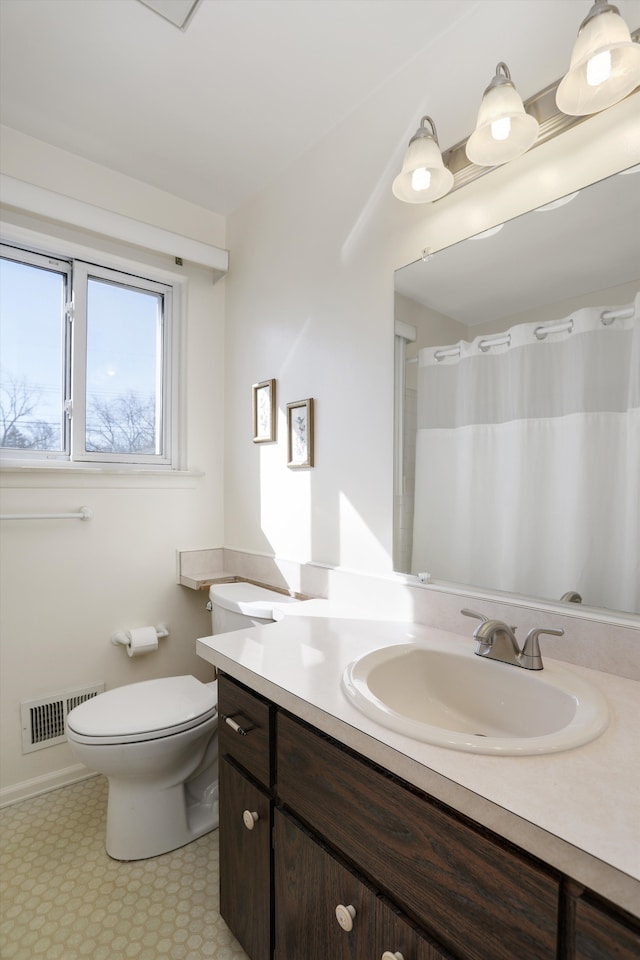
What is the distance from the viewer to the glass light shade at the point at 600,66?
2.91 feet

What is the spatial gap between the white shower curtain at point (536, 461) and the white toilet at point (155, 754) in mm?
725

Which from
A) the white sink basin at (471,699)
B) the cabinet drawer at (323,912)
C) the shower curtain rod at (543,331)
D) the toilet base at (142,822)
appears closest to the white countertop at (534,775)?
the white sink basin at (471,699)

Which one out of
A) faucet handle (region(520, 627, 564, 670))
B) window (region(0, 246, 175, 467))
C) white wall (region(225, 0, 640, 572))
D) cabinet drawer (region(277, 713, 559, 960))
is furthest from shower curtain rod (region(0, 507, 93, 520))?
faucet handle (region(520, 627, 564, 670))

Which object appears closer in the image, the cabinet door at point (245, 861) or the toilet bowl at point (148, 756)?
the cabinet door at point (245, 861)

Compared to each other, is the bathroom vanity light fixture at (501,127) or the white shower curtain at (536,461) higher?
the bathroom vanity light fixture at (501,127)

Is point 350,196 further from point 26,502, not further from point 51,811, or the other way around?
point 51,811

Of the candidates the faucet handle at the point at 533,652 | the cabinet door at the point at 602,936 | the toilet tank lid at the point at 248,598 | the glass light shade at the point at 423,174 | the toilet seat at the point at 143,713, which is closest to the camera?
the cabinet door at the point at 602,936

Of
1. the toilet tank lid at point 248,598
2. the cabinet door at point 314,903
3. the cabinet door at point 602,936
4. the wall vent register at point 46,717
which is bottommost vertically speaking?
the wall vent register at point 46,717

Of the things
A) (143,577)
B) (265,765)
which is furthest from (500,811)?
(143,577)

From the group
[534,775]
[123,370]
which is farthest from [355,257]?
[534,775]

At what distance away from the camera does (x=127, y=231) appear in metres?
2.01

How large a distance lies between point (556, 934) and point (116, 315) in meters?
2.34

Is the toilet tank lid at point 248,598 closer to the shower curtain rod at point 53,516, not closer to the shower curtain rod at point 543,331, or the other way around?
the shower curtain rod at point 53,516

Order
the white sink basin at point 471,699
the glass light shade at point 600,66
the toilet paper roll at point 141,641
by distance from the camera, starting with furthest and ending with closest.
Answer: the toilet paper roll at point 141,641
the glass light shade at point 600,66
the white sink basin at point 471,699
